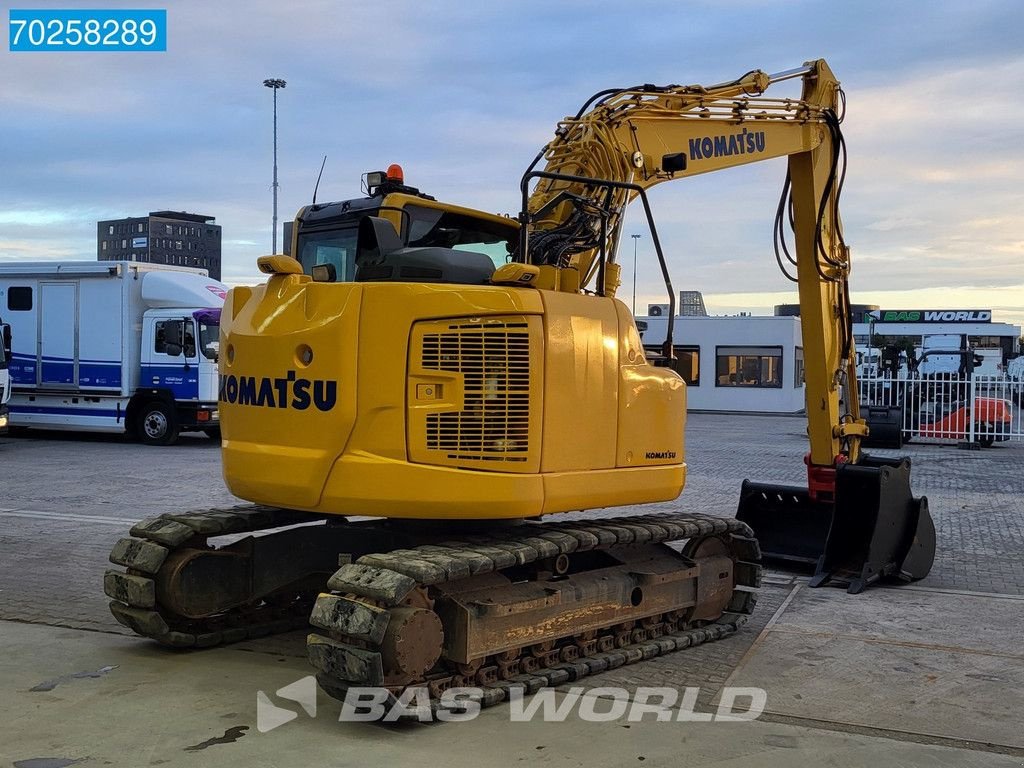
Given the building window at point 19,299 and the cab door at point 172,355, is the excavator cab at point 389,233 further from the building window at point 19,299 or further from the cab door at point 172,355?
the building window at point 19,299

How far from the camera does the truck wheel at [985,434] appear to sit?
23641 millimetres

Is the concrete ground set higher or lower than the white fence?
lower

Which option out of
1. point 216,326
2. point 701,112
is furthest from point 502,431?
point 216,326

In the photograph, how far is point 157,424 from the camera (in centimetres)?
2098

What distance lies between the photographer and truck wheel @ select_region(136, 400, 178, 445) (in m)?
20.8

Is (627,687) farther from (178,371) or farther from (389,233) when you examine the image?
(178,371)

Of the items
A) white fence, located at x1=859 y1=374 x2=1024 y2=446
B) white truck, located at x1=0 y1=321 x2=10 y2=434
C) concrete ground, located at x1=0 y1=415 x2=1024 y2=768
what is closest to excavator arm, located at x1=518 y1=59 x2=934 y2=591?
concrete ground, located at x1=0 y1=415 x2=1024 y2=768

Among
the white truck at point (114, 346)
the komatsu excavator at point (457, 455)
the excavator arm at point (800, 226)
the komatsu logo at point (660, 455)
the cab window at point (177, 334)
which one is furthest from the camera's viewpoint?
the white truck at point (114, 346)

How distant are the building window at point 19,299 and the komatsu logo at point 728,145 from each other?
1735cm

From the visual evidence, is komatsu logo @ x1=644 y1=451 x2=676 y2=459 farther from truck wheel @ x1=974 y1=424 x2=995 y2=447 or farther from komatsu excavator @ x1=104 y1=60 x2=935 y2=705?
truck wheel @ x1=974 y1=424 x2=995 y2=447

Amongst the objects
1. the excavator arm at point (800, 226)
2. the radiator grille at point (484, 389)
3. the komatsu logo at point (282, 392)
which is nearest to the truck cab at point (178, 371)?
the excavator arm at point (800, 226)

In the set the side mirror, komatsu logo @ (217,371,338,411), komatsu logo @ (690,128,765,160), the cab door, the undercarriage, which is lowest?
the undercarriage

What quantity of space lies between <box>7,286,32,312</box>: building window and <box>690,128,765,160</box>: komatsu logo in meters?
17.3

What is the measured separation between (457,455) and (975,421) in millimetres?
21114
